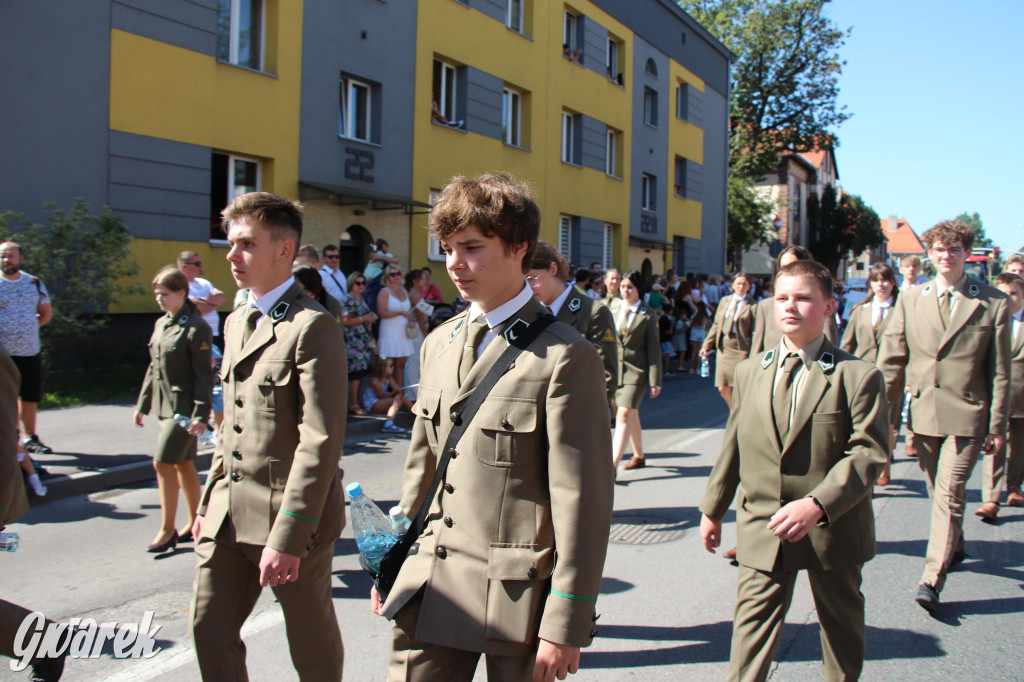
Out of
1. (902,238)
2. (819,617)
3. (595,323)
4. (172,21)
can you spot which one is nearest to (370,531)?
(819,617)

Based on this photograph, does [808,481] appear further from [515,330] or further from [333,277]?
[333,277]

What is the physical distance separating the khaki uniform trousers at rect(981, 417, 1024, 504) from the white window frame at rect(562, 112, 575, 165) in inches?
738

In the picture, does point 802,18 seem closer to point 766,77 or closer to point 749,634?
point 766,77

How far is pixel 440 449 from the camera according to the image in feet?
7.41

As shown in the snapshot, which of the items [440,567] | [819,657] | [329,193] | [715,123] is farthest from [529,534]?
[715,123]

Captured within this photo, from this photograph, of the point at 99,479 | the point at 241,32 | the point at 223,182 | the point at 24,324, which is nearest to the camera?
the point at 99,479

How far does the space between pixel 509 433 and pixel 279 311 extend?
1246 millimetres

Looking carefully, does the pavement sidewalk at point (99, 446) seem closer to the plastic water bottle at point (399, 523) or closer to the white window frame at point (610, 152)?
the plastic water bottle at point (399, 523)

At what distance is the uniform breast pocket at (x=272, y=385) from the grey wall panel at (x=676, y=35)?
24.6m

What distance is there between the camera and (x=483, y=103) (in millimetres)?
19781

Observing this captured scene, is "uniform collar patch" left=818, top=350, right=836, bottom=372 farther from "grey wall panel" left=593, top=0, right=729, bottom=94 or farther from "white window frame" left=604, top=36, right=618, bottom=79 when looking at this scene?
"white window frame" left=604, top=36, right=618, bottom=79

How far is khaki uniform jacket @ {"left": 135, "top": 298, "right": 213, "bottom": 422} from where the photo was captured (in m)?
5.30

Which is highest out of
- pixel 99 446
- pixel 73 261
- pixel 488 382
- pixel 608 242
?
pixel 608 242

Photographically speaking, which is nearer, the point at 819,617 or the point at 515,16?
the point at 819,617
